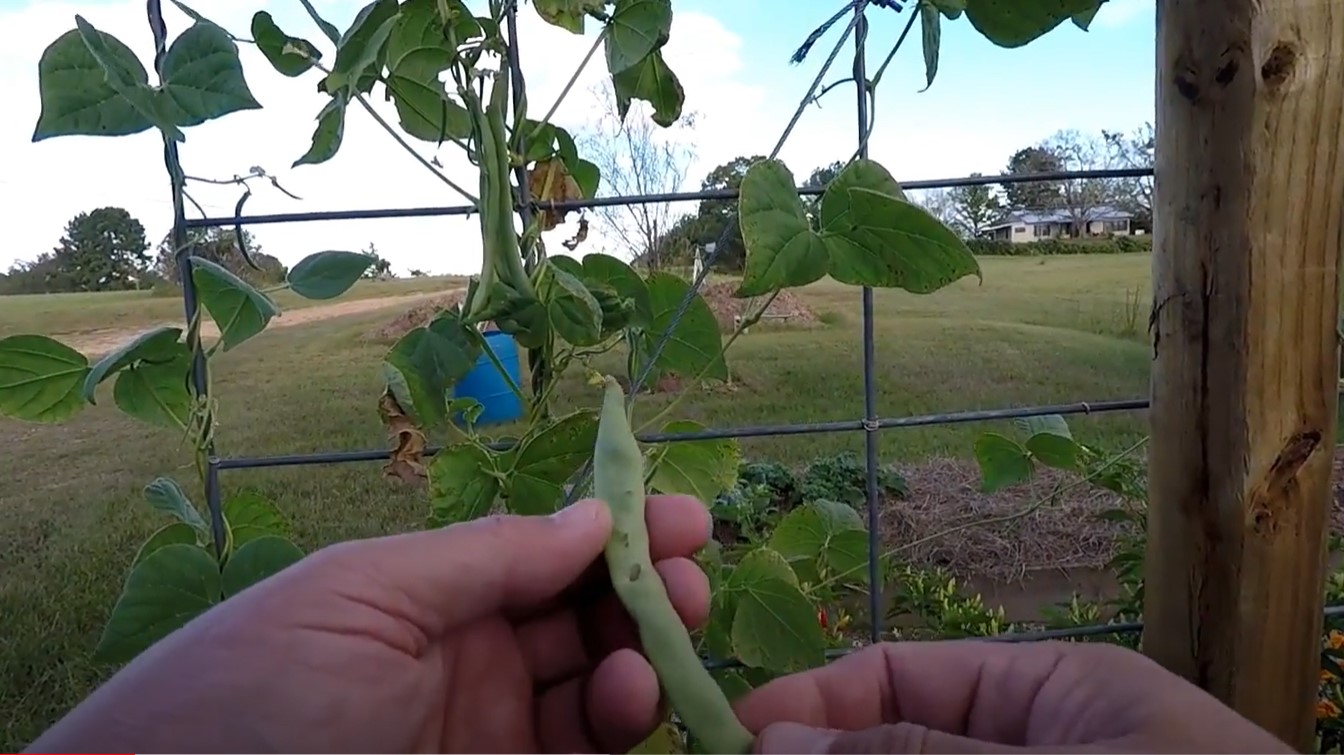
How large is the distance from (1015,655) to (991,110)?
93 centimetres

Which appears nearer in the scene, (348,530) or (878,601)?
(878,601)

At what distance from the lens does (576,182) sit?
1.88 ft

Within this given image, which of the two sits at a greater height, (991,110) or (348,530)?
(991,110)

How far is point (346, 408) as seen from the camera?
4.80 feet

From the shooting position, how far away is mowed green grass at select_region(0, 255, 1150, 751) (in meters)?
1.29

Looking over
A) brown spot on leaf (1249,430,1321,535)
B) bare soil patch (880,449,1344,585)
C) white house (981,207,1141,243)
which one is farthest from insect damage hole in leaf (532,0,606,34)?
bare soil patch (880,449,1344,585)

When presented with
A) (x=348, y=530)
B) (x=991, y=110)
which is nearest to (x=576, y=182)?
(x=991, y=110)

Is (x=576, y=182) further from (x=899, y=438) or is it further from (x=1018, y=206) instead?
(x=899, y=438)

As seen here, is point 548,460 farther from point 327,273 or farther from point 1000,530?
point 1000,530

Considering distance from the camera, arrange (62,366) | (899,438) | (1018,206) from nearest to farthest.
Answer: (62,366) → (1018,206) → (899,438)

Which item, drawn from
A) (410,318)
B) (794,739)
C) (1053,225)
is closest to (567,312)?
(794,739)

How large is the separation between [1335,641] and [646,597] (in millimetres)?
895

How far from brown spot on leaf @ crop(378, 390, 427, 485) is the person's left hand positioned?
0.09 meters

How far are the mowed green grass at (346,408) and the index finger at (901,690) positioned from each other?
29.9 inches
